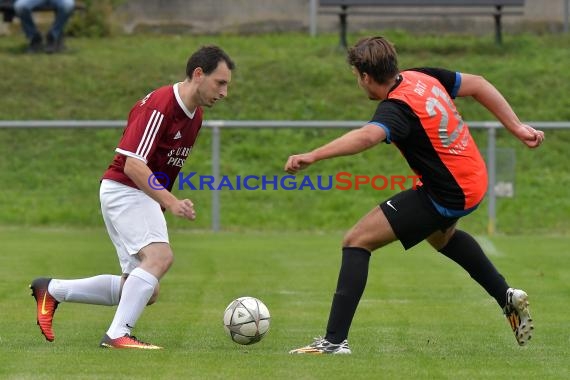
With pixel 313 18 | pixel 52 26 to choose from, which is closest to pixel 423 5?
pixel 313 18

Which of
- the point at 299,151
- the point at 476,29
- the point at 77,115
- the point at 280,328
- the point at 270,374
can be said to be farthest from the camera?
the point at 476,29

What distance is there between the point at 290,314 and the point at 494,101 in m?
2.66

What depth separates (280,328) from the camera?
28.5 feet

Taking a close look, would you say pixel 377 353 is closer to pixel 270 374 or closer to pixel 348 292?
pixel 348 292

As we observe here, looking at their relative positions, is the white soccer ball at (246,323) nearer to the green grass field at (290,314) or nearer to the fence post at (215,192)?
the green grass field at (290,314)

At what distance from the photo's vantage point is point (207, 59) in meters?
7.53

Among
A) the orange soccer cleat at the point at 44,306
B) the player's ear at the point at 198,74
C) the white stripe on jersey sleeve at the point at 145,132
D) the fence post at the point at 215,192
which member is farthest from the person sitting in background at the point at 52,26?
the white stripe on jersey sleeve at the point at 145,132

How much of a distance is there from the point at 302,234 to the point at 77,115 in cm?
504

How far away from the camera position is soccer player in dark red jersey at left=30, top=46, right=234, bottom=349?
24.0 ft

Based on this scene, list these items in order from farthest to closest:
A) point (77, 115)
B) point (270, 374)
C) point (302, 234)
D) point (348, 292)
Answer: point (77, 115), point (302, 234), point (348, 292), point (270, 374)

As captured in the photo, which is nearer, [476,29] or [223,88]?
[223,88]

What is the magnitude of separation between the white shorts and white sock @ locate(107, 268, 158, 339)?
201mm

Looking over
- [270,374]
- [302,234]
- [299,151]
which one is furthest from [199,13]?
[270,374]

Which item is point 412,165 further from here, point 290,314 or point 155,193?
point 290,314
